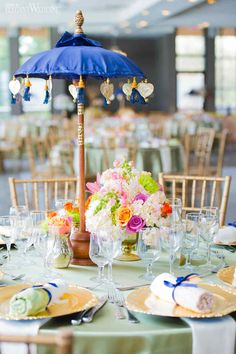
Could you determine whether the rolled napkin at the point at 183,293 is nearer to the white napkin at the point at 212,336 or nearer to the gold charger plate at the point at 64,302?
the white napkin at the point at 212,336

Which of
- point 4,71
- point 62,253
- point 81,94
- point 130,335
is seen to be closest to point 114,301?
point 130,335

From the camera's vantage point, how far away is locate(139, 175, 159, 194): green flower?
8.29 feet

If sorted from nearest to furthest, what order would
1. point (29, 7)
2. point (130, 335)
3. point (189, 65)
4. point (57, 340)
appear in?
1. point (57, 340)
2. point (130, 335)
3. point (29, 7)
4. point (189, 65)

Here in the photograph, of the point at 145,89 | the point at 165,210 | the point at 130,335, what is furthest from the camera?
the point at 145,89

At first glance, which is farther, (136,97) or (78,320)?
(136,97)

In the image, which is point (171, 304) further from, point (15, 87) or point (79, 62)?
point (15, 87)

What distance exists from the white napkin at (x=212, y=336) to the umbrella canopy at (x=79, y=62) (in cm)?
100

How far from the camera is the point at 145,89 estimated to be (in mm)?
2557

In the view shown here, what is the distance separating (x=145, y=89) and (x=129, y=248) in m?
0.62

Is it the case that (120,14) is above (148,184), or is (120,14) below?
above

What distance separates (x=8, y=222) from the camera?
245cm

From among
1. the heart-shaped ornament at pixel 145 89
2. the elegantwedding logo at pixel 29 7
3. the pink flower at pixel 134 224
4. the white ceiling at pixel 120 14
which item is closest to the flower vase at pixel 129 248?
the pink flower at pixel 134 224

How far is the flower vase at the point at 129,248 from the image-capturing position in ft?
8.17

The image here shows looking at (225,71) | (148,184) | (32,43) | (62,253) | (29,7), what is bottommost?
(62,253)
